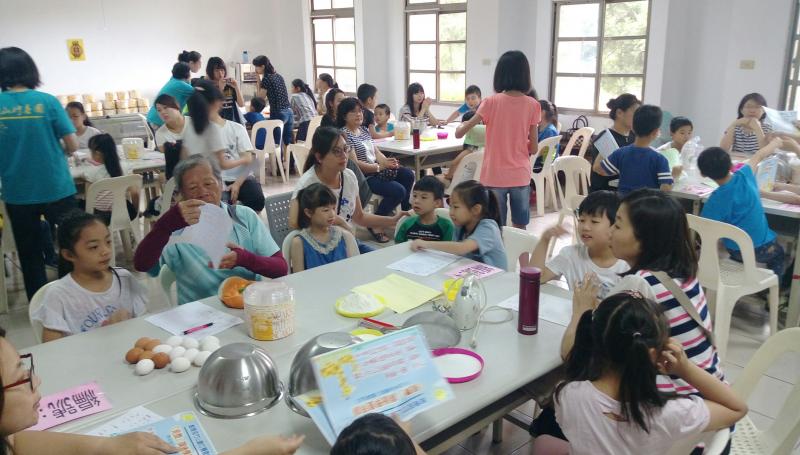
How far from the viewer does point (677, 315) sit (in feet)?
5.25

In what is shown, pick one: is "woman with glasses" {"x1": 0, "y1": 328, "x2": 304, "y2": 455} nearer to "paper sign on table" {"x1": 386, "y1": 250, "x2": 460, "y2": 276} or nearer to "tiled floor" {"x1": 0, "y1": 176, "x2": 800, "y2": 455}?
"tiled floor" {"x1": 0, "y1": 176, "x2": 800, "y2": 455}

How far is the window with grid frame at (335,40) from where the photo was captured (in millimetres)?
10211

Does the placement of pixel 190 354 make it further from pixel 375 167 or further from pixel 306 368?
pixel 375 167

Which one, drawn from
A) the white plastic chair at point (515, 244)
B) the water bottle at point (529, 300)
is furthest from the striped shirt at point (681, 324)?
the white plastic chair at point (515, 244)

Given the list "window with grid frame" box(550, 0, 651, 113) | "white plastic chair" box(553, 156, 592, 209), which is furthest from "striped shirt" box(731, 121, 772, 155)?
"window with grid frame" box(550, 0, 651, 113)

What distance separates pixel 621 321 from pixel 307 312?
1.01m

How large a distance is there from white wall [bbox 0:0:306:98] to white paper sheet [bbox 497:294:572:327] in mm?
9418

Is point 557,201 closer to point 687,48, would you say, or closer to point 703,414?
point 687,48

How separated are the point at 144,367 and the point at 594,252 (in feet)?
4.85

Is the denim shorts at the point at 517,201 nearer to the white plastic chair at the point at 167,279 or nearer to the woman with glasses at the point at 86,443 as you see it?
the white plastic chair at the point at 167,279

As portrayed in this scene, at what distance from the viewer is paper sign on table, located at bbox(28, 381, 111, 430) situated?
1.38 metres

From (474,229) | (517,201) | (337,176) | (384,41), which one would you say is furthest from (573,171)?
(384,41)

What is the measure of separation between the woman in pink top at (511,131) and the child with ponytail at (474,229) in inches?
43.4

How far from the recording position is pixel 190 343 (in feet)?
5.47
